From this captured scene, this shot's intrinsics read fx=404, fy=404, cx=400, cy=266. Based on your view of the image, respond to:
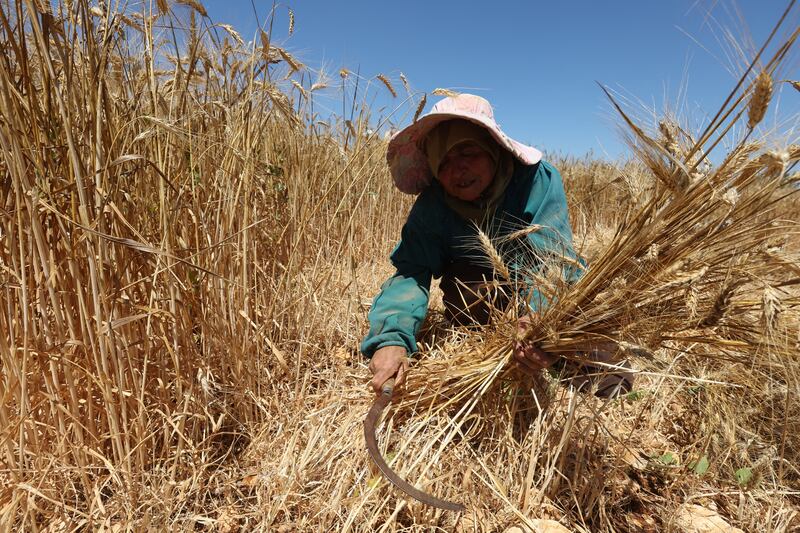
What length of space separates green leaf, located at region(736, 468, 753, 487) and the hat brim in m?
1.17

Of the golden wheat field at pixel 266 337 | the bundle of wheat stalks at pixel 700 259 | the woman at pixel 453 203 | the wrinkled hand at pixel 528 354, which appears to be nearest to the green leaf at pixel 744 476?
the golden wheat field at pixel 266 337

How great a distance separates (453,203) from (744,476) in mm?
1266

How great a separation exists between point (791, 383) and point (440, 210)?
1164 mm

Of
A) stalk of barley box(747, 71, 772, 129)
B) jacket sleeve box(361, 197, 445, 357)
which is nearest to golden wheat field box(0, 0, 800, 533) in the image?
stalk of barley box(747, 71, 772, 129)

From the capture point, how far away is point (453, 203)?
166 cm

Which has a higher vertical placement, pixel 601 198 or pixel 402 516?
pixel 601 198

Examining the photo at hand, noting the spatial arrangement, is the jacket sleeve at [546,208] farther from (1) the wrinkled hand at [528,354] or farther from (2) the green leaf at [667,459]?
(2) the green leaf at [667,459]

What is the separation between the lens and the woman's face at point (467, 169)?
152cm

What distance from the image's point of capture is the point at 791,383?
2.71 feet

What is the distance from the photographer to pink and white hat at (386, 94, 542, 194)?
1.44 meters

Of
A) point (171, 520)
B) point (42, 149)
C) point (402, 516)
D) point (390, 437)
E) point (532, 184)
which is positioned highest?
point (532, 184)

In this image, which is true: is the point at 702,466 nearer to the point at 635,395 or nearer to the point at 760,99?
the point at 635,395

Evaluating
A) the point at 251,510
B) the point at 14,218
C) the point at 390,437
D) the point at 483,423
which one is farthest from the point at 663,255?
the point at 14,218

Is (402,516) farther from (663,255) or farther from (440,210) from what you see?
(440,210)
